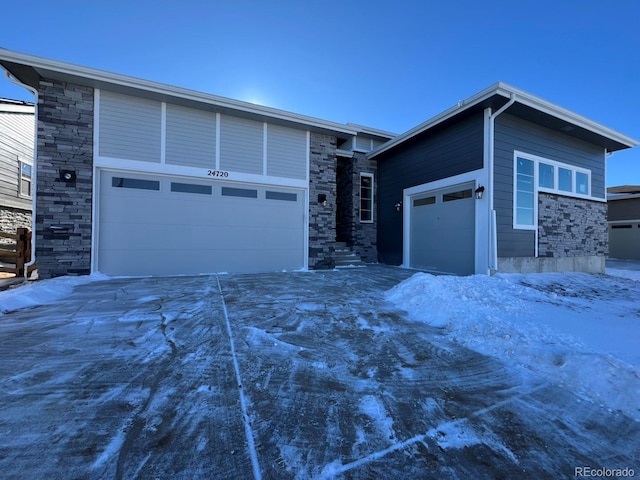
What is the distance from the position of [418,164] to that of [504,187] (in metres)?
2.71

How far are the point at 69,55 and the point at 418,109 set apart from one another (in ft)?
36.2

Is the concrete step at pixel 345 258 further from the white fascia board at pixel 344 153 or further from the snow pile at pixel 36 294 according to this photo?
the snow pile at pixel 36 294

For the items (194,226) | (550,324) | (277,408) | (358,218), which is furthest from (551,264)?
(194,226)

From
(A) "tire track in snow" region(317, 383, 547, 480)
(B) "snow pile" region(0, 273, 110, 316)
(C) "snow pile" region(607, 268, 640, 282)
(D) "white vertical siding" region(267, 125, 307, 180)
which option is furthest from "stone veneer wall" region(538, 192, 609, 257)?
(B) "snow pile" region(0, 273, 110, 316)

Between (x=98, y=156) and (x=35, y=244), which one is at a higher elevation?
(x=98, y=156)

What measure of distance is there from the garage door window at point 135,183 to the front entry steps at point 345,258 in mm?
5655

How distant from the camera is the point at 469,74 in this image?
8.98 metres

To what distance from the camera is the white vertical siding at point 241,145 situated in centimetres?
746

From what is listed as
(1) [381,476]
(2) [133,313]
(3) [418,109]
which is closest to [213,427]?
(1) [381,476]

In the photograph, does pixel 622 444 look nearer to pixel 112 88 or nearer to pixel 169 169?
pixel 169 169

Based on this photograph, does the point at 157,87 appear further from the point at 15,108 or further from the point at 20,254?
the point at 15,108

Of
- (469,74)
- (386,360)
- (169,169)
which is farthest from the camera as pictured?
(469,74)

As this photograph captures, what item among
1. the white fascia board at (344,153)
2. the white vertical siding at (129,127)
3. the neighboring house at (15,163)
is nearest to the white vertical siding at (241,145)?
the white vertical siding at (129,127)

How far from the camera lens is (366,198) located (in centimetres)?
1088
